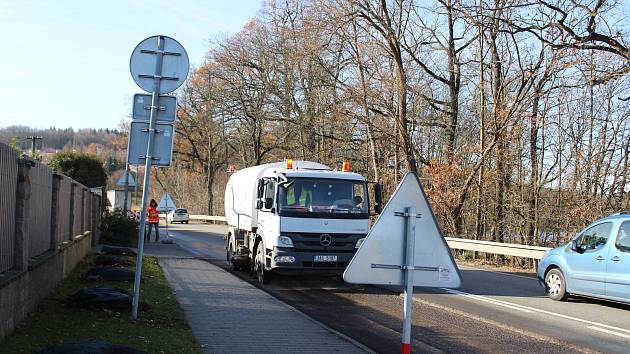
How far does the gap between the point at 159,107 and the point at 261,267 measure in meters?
7.13

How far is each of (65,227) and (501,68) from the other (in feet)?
67.9

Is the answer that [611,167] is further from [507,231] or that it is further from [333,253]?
[333,253]

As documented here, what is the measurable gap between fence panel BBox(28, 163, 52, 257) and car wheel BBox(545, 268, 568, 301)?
999cm

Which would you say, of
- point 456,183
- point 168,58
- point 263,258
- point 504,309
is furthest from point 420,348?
point 456,183

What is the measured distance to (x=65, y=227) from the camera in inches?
540

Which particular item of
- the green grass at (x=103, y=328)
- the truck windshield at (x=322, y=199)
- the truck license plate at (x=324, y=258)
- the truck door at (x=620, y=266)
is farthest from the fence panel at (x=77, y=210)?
the truck door at (x=620, y=266)

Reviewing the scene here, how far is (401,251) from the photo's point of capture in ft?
15.8

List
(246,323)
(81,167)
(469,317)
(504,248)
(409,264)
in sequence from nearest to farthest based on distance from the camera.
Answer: (409,264)
(246,323)
(469,317)
(504,248)
(81,167)

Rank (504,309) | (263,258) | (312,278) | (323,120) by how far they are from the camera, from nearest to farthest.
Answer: (504,309), (263,258), (312,278), (323,120)

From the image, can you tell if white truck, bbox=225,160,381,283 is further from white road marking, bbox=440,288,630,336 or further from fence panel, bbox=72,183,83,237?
fence panel, bbox=72,183,83,237

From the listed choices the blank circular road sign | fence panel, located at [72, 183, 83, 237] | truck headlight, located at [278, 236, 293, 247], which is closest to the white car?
fence panel, located at [72, 183, 83, 237]

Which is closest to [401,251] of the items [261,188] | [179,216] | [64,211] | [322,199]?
[322,199]

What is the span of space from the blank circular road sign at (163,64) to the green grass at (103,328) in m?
3.17

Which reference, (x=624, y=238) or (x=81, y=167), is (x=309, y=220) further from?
(x=81, y=167)
